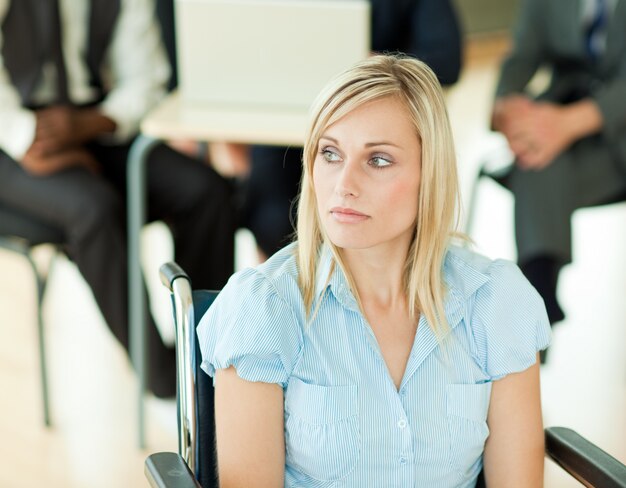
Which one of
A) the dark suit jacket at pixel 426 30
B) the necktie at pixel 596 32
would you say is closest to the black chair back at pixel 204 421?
the dark suit jacket at pixel 426 30

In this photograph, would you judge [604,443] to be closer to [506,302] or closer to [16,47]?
[506,302]

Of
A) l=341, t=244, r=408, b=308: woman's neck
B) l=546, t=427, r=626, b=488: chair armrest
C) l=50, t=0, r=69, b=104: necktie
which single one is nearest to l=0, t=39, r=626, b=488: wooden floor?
l=50, t=0, r=69, b=104: necktie

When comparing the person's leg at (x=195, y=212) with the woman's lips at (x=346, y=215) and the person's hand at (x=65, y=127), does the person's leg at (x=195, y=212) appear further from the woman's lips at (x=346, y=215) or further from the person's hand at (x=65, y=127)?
the woman's lips at (x=346, y=215)

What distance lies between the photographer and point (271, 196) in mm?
2826

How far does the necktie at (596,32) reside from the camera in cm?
287

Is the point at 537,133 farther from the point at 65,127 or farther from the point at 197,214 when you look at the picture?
the point at 65,127

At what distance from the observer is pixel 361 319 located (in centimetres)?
151

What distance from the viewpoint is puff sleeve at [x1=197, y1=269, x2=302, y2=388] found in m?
1.42

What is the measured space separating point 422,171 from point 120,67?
5.45 ft

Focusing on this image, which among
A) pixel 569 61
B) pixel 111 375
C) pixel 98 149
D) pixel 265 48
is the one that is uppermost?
pixel 265 48

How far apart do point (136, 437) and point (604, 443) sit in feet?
4.05

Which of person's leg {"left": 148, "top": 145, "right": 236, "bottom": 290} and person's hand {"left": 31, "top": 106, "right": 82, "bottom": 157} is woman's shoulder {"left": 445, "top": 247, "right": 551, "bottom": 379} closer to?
person's leg {"left": 148, "top": 145, "right": 236, "bottom": 290}

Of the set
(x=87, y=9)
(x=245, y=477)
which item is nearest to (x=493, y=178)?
(x=87, y=9)

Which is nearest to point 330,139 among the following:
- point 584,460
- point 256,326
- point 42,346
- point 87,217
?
point 256,326
